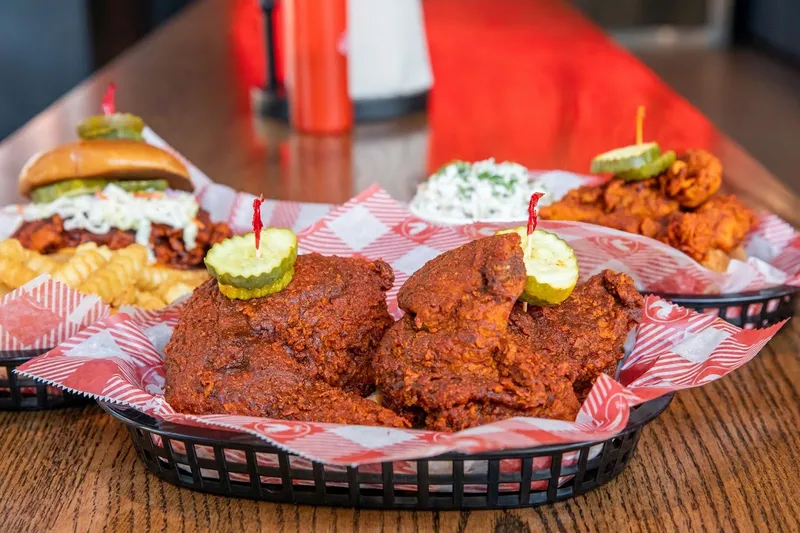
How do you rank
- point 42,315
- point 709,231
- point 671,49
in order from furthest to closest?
point 671,49, point 709,231, point 42,315

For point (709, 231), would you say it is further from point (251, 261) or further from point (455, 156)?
point (455, 156)

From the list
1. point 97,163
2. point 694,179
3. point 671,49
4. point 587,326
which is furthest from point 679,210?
point 671,49

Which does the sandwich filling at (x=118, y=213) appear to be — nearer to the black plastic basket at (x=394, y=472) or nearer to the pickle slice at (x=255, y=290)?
the pickle slice at (x=255, y=290)

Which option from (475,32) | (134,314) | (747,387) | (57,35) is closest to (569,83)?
(475,32)

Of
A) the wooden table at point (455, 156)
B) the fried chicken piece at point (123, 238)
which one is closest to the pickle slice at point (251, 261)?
the wooden table at point (455, 156)

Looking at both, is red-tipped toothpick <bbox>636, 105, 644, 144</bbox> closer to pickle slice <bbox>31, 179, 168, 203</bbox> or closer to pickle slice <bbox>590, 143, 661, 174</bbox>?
pickle slice <bbox>590, 143, 661, 174</bbox>

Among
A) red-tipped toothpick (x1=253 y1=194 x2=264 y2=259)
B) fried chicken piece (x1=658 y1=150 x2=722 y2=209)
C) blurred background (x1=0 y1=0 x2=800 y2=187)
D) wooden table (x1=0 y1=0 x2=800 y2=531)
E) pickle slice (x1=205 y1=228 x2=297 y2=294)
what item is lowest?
blurred background (x1=0 y1=0 x2=800 y2=187)

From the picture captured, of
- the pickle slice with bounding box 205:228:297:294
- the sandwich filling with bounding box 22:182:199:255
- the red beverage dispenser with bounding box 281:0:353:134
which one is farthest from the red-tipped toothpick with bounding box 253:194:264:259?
the red beverage dispenser with bounding box 281:0:353:134
